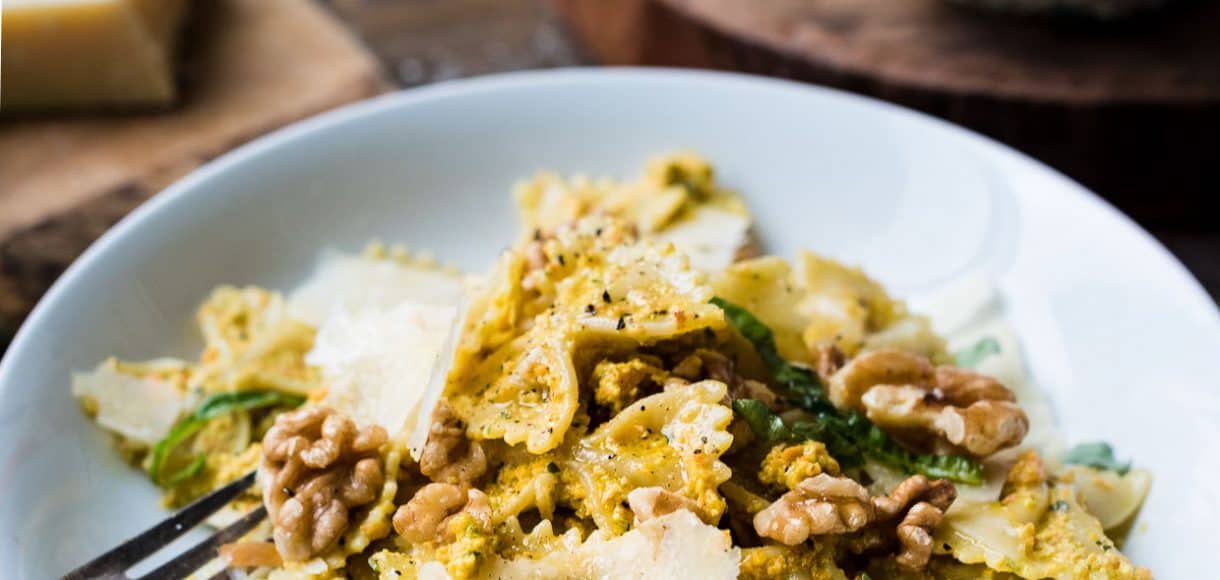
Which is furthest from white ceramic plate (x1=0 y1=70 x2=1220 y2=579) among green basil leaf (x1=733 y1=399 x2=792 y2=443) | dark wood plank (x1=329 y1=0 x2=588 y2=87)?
dark wood plank (x1=329 y1=0 x2=588 y2=87)

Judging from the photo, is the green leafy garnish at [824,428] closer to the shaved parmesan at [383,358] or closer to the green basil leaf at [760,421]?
the green basil leaf at [760,421]

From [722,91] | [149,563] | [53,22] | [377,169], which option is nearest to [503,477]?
[149,563]

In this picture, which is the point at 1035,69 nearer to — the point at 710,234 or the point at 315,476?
the point at 710,234

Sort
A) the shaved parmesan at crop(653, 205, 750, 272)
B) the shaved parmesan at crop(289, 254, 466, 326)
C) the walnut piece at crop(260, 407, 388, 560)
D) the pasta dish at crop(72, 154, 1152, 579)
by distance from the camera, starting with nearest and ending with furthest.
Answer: the pasta dish at crop(72, 154, 1152, 579) < the walnut piece at crop(260, 407, 388, 560) < the shaved parmesan at crop(289, 254, 466, 326) < the shaved parmesan at crop(653, 205, 750, 272)

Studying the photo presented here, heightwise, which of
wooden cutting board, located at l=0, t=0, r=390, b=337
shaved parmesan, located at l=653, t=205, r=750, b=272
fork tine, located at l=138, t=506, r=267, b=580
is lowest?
wooden cutting board, located at l=0, t=0, r=390, b=337

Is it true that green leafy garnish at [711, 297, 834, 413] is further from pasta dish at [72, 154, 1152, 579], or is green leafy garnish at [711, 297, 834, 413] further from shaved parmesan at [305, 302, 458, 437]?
shaved parmesan at [305, 302, 458, 437]

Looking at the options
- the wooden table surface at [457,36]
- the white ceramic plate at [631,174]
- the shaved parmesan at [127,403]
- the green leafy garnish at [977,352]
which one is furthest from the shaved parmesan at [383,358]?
the wooden table surface at [457,36]
